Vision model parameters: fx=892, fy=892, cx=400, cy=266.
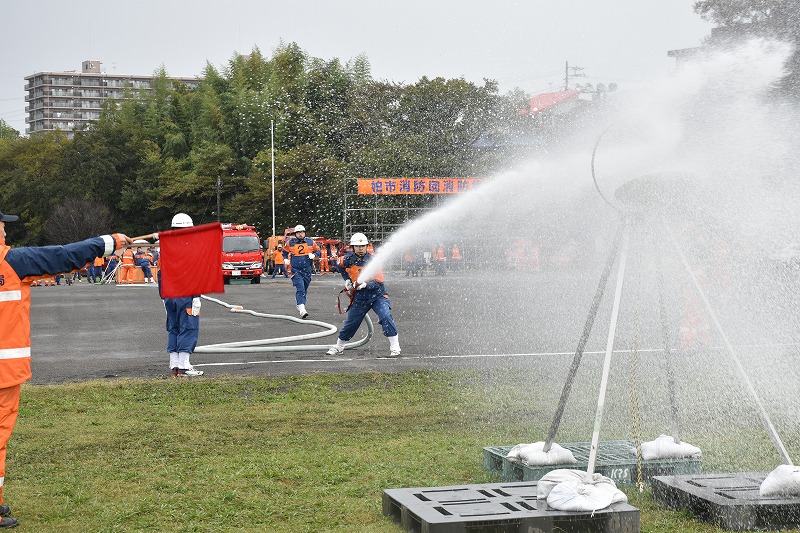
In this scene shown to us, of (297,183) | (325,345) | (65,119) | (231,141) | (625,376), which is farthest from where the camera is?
(65,119)

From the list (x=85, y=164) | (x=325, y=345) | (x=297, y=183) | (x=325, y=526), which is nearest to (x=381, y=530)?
(x=325, y=526)

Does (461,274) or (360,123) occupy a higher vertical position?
(360,123)

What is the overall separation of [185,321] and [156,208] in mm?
64802

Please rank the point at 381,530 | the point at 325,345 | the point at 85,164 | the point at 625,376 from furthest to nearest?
the point at 85,164
the point at 325,345
the point at 625,376
the point at 381,530

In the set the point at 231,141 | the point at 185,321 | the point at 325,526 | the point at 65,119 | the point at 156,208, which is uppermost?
the point at 65,119

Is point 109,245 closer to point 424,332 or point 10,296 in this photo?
point 10,296

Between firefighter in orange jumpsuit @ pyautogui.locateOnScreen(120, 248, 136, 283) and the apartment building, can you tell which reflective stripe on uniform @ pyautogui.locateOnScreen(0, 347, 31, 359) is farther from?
the apartment building

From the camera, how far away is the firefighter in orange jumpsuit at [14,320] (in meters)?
6.04

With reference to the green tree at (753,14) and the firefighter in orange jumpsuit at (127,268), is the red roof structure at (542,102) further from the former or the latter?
the firefighter in orange jumpsuit at (127,268)

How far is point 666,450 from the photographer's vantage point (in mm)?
6793

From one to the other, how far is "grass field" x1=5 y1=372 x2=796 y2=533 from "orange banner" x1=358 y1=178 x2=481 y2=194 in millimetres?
31368

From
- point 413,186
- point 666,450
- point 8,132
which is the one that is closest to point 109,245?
point 666,450

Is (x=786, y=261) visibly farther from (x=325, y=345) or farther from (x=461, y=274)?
(x=461, y=274)

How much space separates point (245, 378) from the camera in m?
12.2
